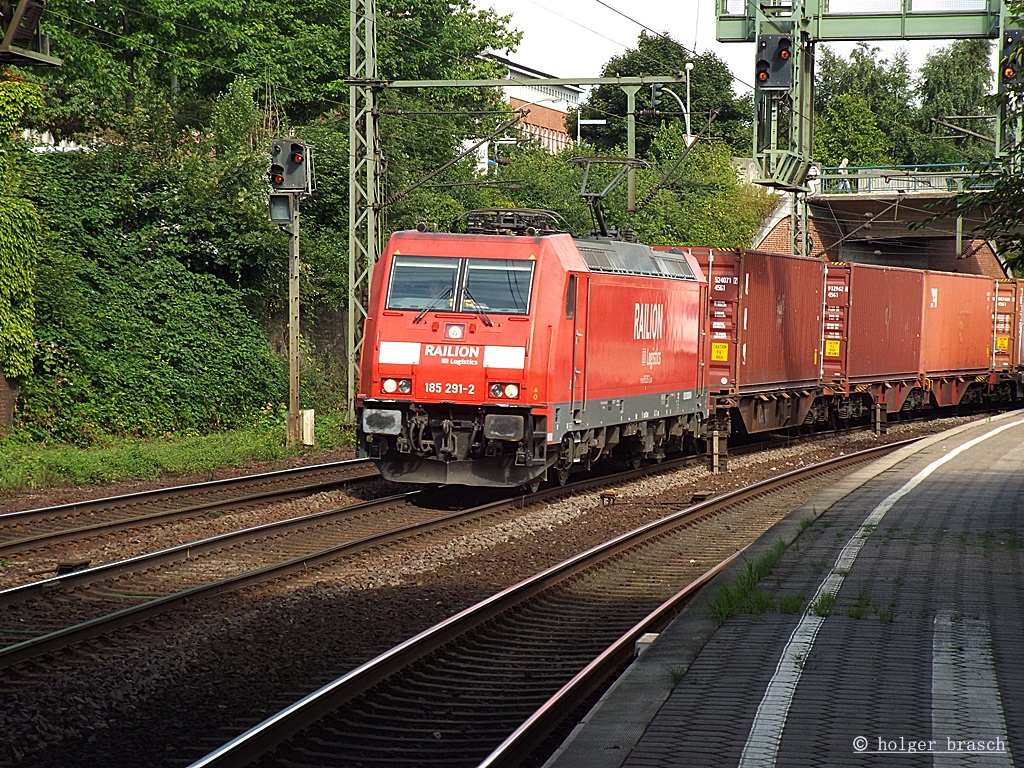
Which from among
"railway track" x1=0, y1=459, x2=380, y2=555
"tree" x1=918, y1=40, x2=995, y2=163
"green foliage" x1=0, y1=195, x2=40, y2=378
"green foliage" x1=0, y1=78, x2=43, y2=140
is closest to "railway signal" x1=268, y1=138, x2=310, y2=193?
"green foliage" x1=0, y1=195, x2=40, y2=378

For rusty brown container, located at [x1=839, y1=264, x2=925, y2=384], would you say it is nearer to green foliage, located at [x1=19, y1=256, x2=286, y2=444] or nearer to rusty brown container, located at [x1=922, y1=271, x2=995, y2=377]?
rusty brown container, located at [x1=922, y1=271, x2=995, y2=377]

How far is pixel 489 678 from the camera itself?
8.20 metres

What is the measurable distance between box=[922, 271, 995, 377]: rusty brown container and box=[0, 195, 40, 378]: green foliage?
20741mm

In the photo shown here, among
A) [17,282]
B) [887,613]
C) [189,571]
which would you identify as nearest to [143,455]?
[17,282]

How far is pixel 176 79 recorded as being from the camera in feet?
135

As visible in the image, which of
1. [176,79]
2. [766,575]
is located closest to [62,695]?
[766,575]

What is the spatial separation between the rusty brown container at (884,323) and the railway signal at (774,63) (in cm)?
931

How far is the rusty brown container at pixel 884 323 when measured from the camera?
2725 centimetres

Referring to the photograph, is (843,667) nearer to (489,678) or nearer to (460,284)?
(489,678)

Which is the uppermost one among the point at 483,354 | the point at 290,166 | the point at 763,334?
the point at 290,166

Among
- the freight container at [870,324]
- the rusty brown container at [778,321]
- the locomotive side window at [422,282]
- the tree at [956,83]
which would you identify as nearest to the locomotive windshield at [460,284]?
the locomotive side window at [422,282]

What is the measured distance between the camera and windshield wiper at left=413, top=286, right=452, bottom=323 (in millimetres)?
15602

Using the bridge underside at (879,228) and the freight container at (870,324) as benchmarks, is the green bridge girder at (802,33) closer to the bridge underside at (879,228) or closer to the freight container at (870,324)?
the freight container at (870,324)

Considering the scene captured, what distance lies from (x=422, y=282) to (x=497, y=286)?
0.96 m
